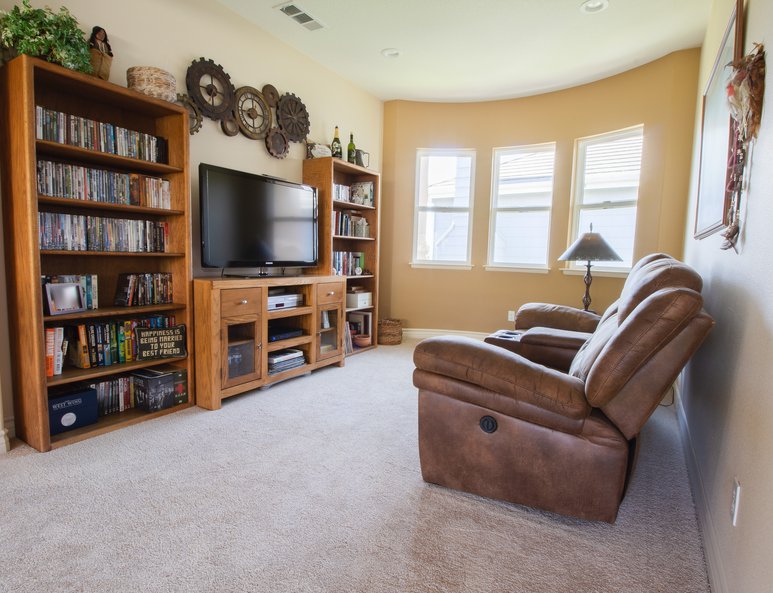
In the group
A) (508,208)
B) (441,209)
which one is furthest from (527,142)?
(441,209)

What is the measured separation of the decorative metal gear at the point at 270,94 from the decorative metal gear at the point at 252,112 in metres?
0.04

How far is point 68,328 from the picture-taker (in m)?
2.42

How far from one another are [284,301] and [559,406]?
2284 mm

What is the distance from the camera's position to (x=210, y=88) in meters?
3.14

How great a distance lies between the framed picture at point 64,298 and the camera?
2234mm

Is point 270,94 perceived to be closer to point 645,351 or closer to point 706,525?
point 645,351

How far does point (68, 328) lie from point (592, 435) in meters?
2.70

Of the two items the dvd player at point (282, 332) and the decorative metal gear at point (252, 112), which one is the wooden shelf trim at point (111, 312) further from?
the decorative metal gear at point (252, 112)

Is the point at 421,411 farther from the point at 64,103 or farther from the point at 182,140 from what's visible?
the point at 64,103

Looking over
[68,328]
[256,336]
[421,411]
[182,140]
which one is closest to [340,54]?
[182,140]

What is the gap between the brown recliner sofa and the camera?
140 cm

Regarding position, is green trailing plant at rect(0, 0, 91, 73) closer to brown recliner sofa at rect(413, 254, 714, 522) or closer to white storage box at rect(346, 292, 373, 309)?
brown recliner sofa at rect(413, 254, 714, 522)

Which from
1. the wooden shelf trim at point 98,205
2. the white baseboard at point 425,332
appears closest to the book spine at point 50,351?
the wooden shelf trim at point 98,205

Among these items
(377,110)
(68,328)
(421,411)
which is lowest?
(421,411)
